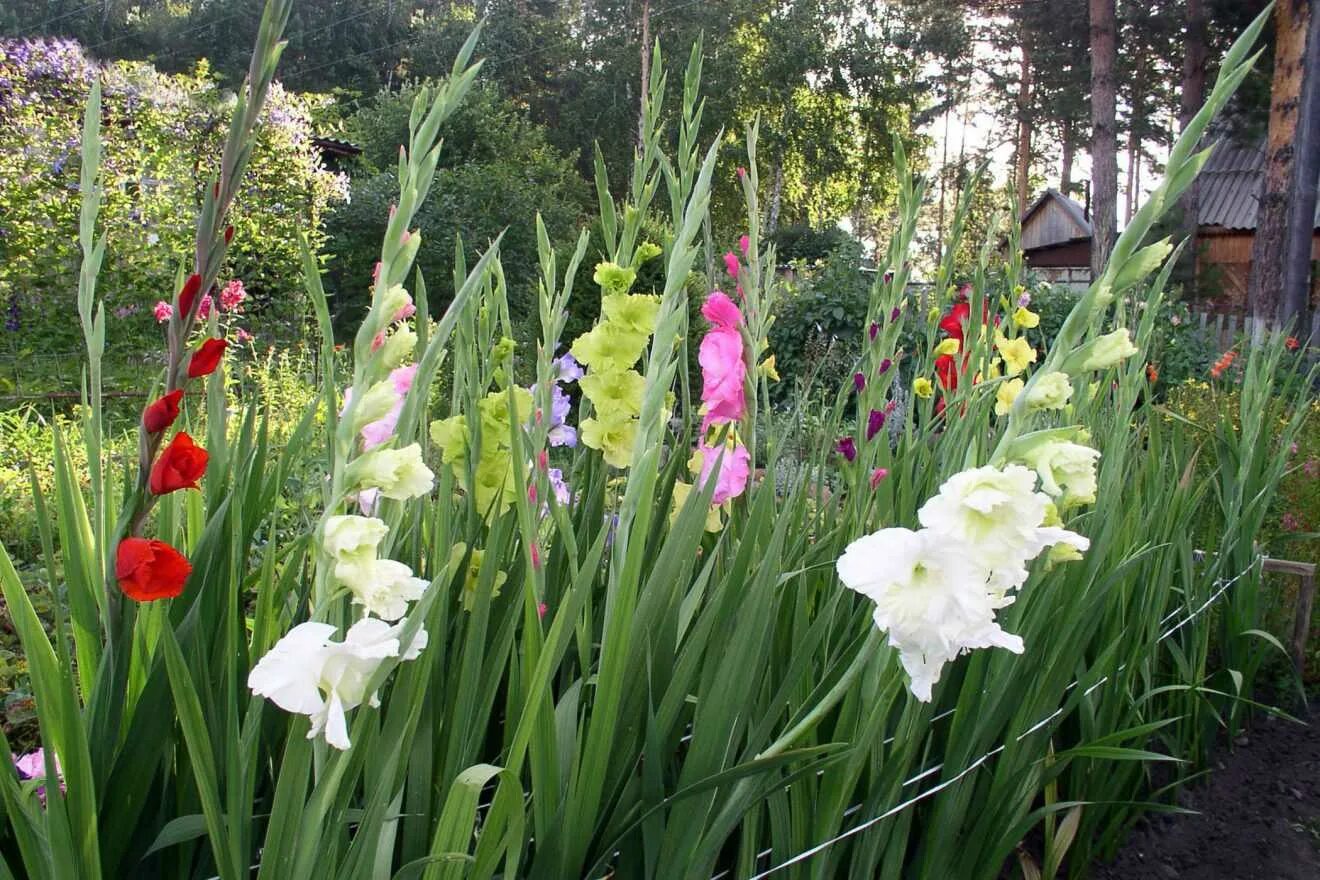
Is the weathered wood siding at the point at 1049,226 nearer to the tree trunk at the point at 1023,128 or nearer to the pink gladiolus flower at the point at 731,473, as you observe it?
the tree trunk at the point at 1023,128

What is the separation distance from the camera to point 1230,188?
19438 mm

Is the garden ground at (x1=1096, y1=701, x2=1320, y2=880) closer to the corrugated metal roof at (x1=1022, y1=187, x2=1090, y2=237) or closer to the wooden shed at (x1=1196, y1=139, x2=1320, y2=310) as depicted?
the wooden shed at (x1=1196, y1=139, x2=1320, y2=310)

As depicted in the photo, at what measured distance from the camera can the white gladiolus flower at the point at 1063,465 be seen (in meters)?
0.80

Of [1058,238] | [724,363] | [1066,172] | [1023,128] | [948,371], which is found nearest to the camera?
[724,363]

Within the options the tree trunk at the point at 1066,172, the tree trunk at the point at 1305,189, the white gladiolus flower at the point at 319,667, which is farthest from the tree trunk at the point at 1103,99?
the tree trunk at the point at 1066,172

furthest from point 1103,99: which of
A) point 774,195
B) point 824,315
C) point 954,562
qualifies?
point 954,562

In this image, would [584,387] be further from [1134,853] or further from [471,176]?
[471,176]

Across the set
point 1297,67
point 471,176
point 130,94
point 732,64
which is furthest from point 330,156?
point 732,64

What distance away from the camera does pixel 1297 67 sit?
32.1 feet

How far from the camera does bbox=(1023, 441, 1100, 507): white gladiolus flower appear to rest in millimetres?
801

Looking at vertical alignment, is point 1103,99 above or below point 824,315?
above

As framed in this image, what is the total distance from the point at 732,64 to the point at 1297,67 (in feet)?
61.7

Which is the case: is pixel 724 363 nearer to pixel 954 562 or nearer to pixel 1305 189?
pixel 954 562

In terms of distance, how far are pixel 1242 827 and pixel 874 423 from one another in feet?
4.29
